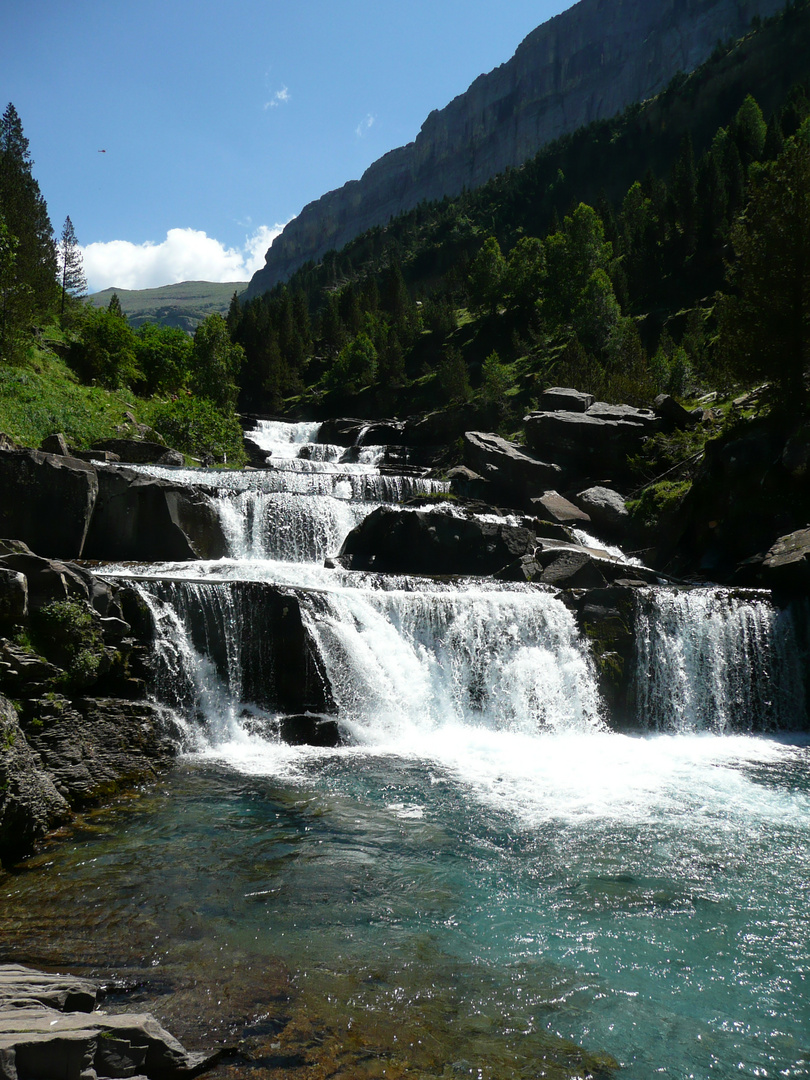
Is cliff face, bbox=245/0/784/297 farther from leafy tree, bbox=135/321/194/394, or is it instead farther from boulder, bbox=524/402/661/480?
boulder, bbox=524/402/661/480

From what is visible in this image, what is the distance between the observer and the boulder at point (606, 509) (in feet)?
102

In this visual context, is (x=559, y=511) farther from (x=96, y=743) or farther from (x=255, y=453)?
(x=255, y=453)

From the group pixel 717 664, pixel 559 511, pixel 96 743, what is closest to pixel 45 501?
pixel 96 743

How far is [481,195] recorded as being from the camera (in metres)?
140

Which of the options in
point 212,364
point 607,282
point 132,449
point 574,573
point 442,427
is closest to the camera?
point 574,573

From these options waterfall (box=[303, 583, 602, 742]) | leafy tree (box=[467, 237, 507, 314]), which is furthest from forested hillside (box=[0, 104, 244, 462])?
leafy tree (box=[467, 237, 507, 314])

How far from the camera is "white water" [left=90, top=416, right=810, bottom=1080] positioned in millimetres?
6672

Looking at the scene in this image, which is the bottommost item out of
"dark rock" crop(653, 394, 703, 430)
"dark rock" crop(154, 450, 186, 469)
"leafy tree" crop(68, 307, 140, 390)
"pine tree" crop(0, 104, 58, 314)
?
"dark rock" crop(154, 450, 186, 469)

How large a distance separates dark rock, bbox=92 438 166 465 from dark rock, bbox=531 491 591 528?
18.3 meters

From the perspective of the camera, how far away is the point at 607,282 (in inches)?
2638

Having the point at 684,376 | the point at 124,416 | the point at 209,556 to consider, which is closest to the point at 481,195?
the point at 684,376

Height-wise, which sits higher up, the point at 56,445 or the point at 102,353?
the point at 102,353

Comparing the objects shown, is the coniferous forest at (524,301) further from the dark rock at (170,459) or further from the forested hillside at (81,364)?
the dark rock at (170,459)

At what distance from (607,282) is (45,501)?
203 feet
